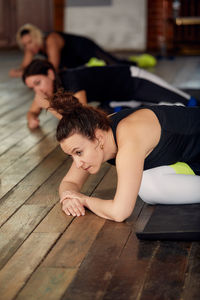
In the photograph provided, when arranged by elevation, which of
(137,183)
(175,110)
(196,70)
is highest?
(175,110)

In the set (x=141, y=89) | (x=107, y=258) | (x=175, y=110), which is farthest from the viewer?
(x=141, y=89)

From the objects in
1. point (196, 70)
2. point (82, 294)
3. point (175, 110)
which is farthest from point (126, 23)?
point (82, 294)

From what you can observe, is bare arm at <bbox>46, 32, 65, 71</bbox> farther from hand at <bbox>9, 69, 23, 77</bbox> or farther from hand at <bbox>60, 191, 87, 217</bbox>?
hand at <bbox>60, 191, 87, 217</bbox>

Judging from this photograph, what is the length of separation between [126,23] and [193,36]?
1.05 meters

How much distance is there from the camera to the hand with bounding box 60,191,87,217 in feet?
8.41

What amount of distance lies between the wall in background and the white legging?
660 cm

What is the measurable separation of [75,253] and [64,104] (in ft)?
1.89

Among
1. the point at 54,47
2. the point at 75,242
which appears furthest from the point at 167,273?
the point at 54,47

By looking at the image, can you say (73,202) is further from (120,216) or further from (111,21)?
(111,21)

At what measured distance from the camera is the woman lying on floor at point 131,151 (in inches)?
87.7

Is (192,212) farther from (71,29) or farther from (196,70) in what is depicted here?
(71,29)

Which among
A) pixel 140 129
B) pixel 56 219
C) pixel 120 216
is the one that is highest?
pixel 140 129

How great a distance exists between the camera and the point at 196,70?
7164 millimetres

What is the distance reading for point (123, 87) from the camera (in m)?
4.48
